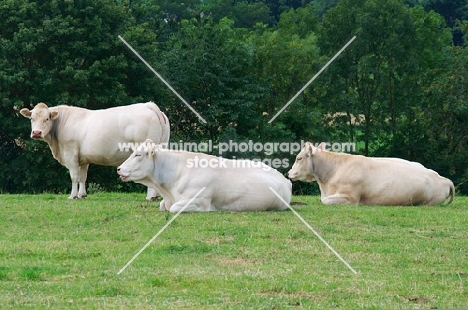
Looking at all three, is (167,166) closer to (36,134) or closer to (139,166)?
(139,166)

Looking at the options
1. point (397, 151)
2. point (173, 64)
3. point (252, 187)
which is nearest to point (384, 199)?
point (252, 187)

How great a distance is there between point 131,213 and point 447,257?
6047 mm

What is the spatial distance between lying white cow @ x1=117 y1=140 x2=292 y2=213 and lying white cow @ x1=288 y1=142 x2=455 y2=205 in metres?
1.96

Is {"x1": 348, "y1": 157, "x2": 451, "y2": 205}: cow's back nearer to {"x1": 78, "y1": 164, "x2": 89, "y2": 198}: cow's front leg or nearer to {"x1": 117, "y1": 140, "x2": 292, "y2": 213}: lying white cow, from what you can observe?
{"x1": 117, "y1": 140, "x2": 292, "y2": 213}: lying white cow

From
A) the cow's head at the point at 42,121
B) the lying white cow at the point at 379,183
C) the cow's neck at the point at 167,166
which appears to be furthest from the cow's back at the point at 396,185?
the cow's head at the point at 42,121

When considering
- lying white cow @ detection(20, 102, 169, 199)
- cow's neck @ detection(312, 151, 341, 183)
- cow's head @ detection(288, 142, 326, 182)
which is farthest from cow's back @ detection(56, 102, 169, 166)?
cow's neck @ detection(312, 151, 341, 183)

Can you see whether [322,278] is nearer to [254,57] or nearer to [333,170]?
[333,170]

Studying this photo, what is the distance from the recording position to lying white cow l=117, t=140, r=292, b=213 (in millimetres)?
16422

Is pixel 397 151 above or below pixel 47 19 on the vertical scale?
below

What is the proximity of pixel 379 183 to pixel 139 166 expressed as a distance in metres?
4.84

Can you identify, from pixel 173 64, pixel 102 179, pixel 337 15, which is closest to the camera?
pixel 102 179

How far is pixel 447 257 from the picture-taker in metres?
12.2

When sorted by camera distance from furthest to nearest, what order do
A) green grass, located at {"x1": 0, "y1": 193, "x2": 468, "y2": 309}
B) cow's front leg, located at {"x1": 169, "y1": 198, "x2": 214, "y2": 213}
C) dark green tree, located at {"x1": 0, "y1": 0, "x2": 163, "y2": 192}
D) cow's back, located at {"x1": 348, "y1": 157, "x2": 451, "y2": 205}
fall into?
1. dark green tree, located at {"x1": 0, "y1": 0, "x2": 163, "y2": 192}
2. cow's back, located at {"x1": 348, "y1": 157, "x2": 451, "y2": 205}
3. cow's front leg, located at {"x1": 169, "y1": 198, "x2": 214, "y2": 213}
4. green grass, located at {"x1": 0, "y1": 193, "x2": 468, "y2": 309}

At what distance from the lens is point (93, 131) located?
1973 centimetres
